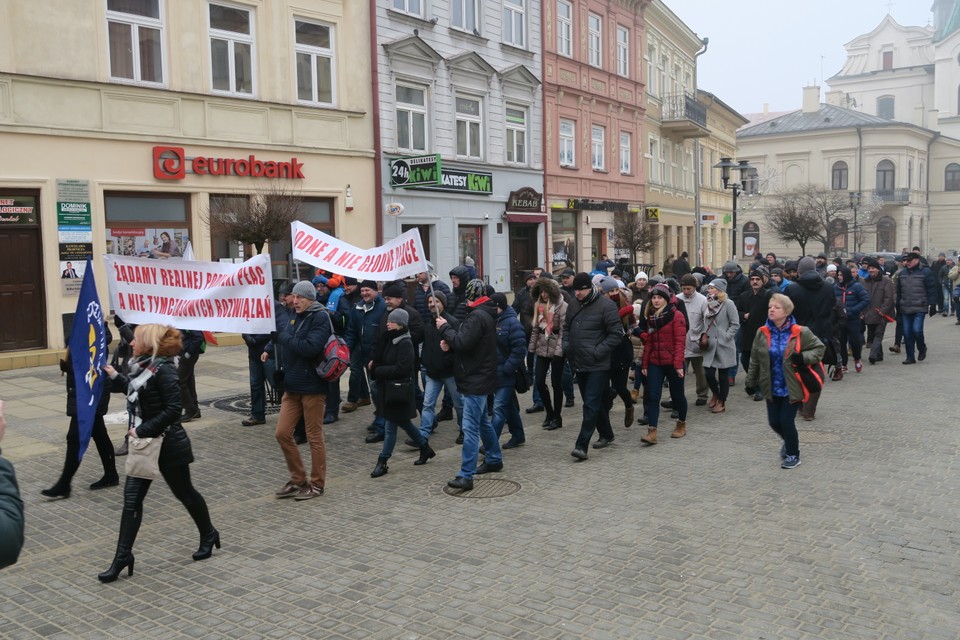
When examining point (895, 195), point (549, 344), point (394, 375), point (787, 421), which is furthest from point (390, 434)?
point (895, 195)

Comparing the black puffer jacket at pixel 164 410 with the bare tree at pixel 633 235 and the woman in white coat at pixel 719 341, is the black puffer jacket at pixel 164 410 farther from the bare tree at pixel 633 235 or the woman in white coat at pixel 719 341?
the bare tree at pixel 633 235

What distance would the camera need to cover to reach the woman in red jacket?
8.96m

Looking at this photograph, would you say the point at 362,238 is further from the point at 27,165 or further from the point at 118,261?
the point at 118,261

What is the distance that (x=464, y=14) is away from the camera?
23875 millimetres

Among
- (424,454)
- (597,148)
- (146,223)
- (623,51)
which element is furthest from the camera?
(623,51)

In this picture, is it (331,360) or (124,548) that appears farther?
(331,360)

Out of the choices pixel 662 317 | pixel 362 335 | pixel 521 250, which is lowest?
pixel 362 335

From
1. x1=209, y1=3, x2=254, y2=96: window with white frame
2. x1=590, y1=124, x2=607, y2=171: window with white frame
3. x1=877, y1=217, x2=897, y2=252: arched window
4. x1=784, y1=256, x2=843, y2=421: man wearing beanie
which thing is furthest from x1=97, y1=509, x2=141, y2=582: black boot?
x1=877, y1=217, x2=897, y2=252: arched window

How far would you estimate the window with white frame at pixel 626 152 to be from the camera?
32875mm

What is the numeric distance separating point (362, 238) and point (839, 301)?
11.1 meters

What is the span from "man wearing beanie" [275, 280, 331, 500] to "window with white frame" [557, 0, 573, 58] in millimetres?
22924

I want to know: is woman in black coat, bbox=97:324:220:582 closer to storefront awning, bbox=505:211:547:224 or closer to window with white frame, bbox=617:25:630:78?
storefront awning, bbox=505:211:547:224

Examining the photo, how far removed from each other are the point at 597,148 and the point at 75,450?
2600 centimetres

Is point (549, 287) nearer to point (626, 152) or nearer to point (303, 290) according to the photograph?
point (303, 290)
